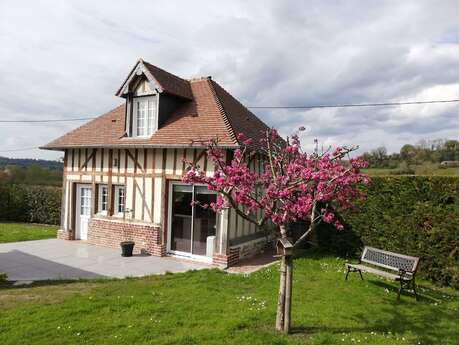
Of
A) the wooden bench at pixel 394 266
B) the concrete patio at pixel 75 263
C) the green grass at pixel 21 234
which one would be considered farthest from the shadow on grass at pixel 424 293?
the green grass at pixel 21 234

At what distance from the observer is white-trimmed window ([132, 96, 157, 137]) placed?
12.5 m

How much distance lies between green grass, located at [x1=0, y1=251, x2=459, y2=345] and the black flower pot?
9.22 ft

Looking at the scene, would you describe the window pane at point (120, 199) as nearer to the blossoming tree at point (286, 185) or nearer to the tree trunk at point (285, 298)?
the blossoming tree at point (286, 185)

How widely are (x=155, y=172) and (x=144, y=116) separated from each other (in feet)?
7.87

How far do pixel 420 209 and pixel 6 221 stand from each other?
21056mm

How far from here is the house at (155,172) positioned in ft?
36.1

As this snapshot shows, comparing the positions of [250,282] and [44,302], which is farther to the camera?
[250,282]

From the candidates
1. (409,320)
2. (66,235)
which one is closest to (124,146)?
(66,235)

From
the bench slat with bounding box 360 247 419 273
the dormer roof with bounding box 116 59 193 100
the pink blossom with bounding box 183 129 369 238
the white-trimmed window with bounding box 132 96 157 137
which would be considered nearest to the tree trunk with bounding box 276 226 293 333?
the pink blossom with bounding box 183 129 369 238

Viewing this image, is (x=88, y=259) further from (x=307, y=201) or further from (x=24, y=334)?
(x=307, y=201)

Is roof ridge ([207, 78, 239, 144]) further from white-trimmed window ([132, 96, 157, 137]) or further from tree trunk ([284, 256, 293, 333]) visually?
tree trunk ([284, 256, 293, 333])

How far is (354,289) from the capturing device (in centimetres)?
776

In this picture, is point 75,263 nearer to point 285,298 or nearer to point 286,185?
point 285,298

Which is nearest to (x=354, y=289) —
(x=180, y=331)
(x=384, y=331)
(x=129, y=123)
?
(x=384, y=331)
